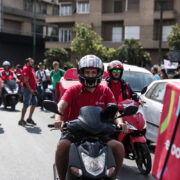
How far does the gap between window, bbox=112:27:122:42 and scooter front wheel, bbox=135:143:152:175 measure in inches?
1651

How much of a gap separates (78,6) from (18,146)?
43032mm

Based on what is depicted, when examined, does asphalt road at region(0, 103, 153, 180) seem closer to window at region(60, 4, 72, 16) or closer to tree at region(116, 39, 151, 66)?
tree at region(116, 39, 151, 66)

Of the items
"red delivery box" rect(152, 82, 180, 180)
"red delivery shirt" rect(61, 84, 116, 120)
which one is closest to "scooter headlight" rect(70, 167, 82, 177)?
"red delivery box" rect(152, 82, 180, 180)

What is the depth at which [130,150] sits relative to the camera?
6.54 m

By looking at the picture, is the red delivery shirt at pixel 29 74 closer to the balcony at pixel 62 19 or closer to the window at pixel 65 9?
the balcony at pixel 62 19

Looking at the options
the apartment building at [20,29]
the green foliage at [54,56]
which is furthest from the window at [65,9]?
the green foliage at [54,56]

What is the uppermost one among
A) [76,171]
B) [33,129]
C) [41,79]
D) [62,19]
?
[62,19]

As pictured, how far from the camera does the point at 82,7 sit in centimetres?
4972

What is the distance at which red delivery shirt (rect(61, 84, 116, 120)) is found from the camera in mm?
4559

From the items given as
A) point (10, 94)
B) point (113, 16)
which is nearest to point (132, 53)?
point (113, 16)

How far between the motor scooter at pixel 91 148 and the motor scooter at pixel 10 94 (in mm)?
11778

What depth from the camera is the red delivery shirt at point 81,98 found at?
179 inches

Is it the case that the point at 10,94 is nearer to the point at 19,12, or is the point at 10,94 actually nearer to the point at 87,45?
the point at 87,45

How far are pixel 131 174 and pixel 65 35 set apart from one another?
47301 millimetres
